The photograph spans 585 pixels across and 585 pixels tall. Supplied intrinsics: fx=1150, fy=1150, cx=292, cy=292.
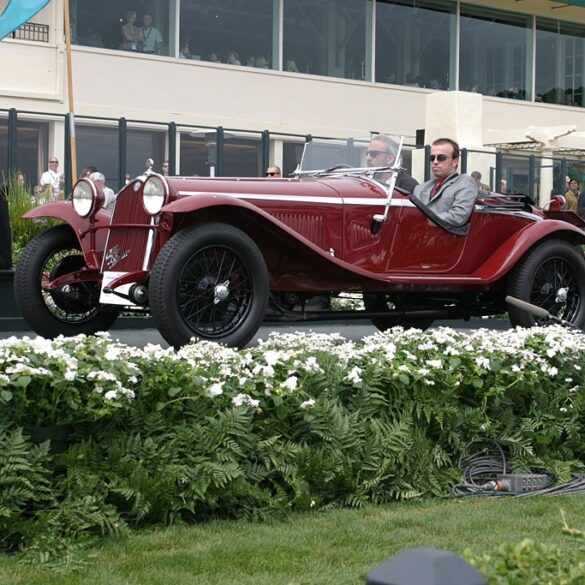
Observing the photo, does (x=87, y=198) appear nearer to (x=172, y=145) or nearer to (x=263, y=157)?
(x=172, y=145)

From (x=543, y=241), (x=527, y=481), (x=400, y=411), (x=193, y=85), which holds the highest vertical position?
(x=193, y=85)

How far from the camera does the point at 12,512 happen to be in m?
3.98

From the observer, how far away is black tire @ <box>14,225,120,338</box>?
7930 mm

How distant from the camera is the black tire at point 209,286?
6.97 metres

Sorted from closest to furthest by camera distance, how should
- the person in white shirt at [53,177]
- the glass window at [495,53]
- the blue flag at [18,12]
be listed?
the blue flag at [18,12] → the person in white shirt at [53,177] → the glass window at [495,53]

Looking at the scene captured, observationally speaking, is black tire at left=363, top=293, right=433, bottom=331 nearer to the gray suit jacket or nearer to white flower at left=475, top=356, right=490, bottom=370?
the gray suit jacket

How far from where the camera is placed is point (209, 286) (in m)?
7.20

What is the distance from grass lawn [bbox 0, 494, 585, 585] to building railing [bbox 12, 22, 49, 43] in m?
18.7

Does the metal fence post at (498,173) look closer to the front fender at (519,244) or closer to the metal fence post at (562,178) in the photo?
the metal fence post at (562,178)

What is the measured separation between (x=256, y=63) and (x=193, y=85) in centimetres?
188

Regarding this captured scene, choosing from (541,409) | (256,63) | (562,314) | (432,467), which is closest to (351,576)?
(432,467)

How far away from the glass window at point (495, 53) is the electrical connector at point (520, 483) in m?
24.5

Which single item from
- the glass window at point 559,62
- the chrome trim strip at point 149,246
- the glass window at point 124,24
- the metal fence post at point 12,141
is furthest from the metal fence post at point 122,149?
the glass window at point 559,62

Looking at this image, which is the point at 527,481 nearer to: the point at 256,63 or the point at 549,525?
the point at 549,525
